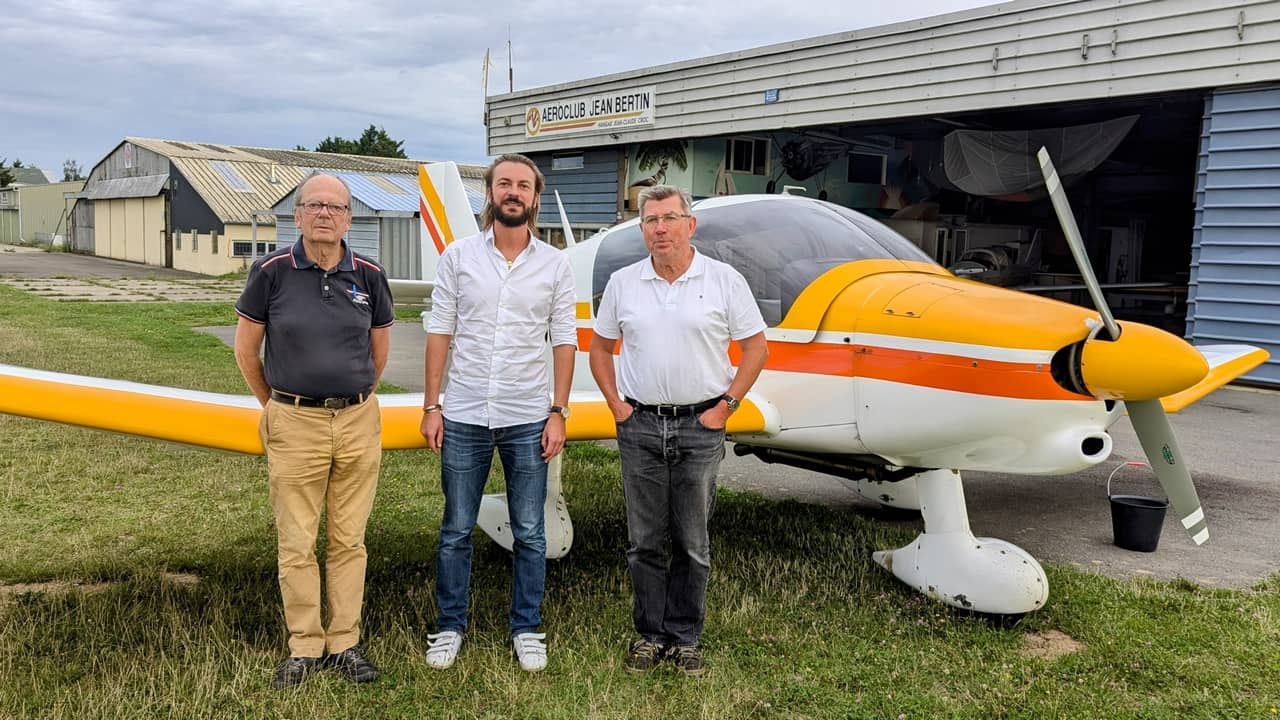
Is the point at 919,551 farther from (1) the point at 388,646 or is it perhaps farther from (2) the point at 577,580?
(1) the point at 388,646

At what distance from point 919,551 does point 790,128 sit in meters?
10.5

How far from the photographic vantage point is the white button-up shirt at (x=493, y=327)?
124 inches

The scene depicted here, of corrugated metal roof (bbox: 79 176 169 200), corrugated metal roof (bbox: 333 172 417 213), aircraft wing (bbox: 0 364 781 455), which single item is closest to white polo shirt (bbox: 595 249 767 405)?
aircraft wing (bbox: 0 364 781 455)

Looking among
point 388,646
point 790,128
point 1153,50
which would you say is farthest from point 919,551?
point 790,128

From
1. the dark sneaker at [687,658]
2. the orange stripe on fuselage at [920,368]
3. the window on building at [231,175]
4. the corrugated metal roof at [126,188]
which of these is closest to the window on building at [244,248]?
the window on building at [231,175]

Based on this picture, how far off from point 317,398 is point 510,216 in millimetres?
854

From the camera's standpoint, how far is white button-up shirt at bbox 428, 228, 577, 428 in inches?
124

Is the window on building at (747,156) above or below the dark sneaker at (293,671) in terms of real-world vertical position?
above

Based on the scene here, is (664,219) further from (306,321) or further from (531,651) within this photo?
(531,651)

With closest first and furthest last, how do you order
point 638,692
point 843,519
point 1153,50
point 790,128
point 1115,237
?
point 638,692 < point 843,519 < point 1153,50 < point 790,128 < point 1115,237

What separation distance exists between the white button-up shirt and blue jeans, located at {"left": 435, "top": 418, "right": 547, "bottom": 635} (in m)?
0.07

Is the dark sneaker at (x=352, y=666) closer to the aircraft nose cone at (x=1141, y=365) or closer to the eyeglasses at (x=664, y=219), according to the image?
the eyeglasses at (x=664, y=219)

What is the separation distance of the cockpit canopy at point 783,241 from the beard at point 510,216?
135cm

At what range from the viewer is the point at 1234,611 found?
3910 millimetres
